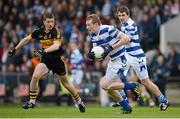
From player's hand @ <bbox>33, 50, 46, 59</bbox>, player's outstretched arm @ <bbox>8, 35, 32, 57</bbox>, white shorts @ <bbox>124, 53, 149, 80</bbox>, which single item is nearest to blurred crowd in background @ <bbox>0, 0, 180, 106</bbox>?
white shorts @ <bbox>124, 53, 149, 80</bbox>

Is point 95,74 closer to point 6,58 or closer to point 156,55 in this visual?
point 156,55

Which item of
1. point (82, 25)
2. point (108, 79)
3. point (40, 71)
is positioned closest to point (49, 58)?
point (40, 71)

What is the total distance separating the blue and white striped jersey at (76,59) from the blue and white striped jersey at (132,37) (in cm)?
737

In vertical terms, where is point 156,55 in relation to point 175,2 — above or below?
below

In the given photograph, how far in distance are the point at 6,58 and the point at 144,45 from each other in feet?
16.9

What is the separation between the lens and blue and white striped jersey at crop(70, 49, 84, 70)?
23906mm

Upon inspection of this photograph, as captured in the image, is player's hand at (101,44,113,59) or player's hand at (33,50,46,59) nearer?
player's hand at (101,44,113,59)

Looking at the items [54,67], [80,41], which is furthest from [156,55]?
[54,67]

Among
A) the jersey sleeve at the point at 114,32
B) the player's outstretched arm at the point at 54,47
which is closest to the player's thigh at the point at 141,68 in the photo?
the jersey sleeve at the point at 114,32

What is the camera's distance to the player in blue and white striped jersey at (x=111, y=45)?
14945mm

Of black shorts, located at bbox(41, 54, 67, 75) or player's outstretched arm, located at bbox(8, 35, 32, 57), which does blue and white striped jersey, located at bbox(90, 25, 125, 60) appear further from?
player's outstretched arm, located at bbox(8, 35, 32, 57)

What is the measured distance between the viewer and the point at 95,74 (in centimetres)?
2408

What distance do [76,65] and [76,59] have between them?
0.20m

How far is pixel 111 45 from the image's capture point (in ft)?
49.6
